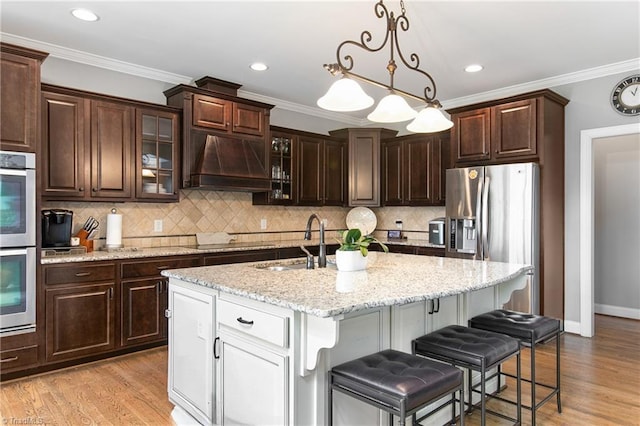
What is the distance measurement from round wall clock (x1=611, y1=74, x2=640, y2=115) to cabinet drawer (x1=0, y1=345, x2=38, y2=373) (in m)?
5.53

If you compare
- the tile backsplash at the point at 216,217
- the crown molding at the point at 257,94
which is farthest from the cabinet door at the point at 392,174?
the crown molding at the point at 257,94

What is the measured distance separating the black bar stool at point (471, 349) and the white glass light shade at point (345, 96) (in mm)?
1312

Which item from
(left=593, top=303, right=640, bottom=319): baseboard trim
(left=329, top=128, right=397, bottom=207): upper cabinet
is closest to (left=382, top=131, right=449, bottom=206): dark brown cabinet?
(left=329, top=128, right=397, bottom=207): upper cabinet

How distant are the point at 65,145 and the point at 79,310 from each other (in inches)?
54.5

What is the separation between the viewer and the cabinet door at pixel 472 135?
450 cm

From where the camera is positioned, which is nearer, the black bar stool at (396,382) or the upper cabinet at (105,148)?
the black bar stool at (396,382)

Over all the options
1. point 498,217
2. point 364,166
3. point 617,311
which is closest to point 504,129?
point 498,217

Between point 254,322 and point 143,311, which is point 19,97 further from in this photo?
point 254,322

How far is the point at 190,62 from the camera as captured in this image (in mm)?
4020

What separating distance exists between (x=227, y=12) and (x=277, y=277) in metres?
2.01

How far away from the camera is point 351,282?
2100 mm

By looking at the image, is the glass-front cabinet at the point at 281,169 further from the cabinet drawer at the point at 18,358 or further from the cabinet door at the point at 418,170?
the cabinet drawer at the point at 18,358

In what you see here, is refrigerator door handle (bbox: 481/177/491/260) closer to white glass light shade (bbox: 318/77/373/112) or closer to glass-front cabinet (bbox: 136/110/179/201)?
white glass light shade (bbox: 318/77/373/112)

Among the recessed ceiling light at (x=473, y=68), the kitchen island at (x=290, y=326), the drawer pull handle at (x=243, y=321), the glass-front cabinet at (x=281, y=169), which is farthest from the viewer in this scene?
the glass-front cabinet at (x=281, y=169)
